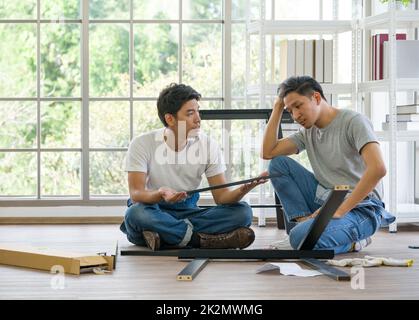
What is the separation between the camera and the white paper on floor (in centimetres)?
374

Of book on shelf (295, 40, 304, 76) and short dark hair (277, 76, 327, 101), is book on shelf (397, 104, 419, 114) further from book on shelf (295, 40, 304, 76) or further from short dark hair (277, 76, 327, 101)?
short dark hair (277, 76, 327, 101)

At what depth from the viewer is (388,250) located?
4.66 meters

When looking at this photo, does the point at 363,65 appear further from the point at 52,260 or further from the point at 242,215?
the point at 52,260

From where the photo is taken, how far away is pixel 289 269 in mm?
3828

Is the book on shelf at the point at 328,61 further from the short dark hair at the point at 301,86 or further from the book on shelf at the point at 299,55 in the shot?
the short dark hair at the point at 301,86

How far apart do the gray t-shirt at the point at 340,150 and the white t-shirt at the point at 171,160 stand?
0.55m

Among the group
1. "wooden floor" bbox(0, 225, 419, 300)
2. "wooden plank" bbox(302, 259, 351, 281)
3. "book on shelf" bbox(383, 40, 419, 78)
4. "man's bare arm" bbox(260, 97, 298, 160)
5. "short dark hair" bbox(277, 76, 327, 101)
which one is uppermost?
"book on shelf" bbox(383, 40, 419, 78)

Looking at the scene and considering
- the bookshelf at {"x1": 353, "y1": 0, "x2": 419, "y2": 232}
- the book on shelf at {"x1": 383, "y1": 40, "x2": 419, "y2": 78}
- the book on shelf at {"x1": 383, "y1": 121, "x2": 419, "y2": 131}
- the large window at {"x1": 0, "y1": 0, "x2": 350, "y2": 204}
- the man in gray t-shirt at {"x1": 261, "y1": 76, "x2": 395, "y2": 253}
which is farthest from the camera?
the large window at {"x1": 0, "y1": 0, "x2": 350, "y2": 204}

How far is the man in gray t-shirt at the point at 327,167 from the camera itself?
4184 mm

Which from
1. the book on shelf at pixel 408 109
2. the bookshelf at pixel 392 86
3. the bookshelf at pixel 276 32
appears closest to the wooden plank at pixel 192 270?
the bookshelf at pixel 392 86

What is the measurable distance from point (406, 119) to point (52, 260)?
2.69 m

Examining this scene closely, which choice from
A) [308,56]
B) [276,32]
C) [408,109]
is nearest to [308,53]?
[308,56]

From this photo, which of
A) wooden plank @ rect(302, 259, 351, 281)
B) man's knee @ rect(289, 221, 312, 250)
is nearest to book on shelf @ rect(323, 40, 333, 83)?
man's knee @ rect(289, 221, 312, 250)

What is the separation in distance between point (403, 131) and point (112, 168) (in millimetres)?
2023
